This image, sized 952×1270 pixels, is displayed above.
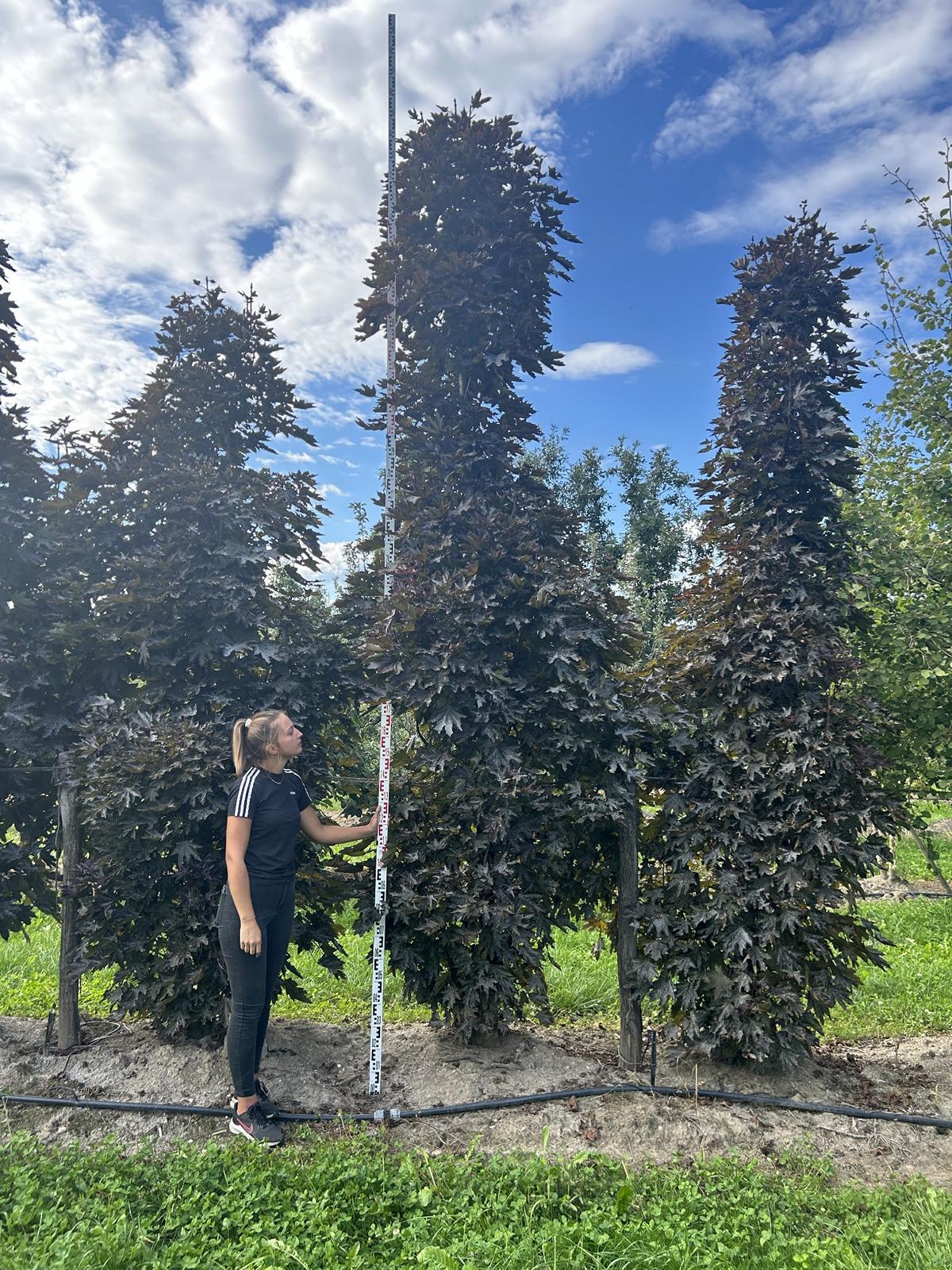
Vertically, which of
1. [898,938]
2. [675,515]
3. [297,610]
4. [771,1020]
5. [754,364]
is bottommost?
[898,938]

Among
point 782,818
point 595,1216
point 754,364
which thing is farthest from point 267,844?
point 754,364

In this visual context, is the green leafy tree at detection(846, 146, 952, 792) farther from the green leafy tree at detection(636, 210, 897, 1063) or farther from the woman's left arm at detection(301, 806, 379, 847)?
the woman's left arm at detection(301, 806, 379, 847)

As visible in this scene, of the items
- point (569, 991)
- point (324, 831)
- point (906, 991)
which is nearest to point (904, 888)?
point (906, 991)

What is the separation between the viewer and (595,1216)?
295cm

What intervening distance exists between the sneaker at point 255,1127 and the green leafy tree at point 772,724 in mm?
2078

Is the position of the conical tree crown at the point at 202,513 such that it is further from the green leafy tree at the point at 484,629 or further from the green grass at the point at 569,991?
the green grass at the point at 569,991

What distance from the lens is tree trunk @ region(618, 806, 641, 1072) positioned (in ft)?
14.7

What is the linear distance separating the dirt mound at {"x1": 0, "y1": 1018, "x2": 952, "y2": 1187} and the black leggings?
410mm

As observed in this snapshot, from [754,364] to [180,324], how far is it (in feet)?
12.0

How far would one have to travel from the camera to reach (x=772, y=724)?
4.41 m

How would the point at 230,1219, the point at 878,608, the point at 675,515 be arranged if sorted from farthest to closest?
the point at 675,515
the point at 878,608
the point at 230,1219

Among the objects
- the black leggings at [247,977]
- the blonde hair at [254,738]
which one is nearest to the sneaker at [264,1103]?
the black leggings at [247,977]

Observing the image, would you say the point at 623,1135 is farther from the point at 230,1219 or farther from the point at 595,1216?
the point at 230,1219

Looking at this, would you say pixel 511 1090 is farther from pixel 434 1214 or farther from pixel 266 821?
pixel 266 821
